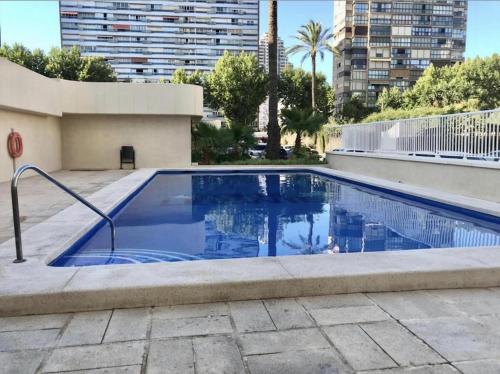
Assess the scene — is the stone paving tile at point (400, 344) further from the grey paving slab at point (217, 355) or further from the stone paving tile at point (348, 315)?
the grey paving slab at point (217, 355)

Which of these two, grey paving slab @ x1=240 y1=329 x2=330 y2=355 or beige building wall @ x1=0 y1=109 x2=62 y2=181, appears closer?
grey paving slab @ x1=240 y1=329 x2=330 y2=355

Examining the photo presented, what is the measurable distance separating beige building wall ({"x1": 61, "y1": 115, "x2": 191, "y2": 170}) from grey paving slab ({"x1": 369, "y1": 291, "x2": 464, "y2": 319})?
51.6ft

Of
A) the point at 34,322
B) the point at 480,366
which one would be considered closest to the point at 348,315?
the point at 480,366

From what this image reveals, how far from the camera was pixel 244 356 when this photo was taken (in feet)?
8.38

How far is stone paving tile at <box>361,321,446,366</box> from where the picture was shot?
8.18ft

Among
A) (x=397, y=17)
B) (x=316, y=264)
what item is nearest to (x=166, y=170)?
(x=316, y=264)

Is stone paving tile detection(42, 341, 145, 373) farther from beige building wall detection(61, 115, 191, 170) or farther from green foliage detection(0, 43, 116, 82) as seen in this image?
green foliage detection(0, 43, 116, 82)

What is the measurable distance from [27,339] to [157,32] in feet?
348

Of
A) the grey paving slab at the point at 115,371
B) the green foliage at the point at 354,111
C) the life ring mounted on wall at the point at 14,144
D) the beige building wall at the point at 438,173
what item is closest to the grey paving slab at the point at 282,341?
the grey paving slab at the point at 115,371

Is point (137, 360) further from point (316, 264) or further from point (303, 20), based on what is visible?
point (303, 20)

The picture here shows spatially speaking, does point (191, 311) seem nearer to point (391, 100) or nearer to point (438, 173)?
point (438, 173)

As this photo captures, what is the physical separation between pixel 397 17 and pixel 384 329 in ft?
274

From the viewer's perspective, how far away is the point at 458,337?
2777 millimetres

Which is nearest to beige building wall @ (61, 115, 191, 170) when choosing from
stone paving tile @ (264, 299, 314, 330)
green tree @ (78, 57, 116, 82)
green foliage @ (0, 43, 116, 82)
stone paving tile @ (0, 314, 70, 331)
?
stone paving tile @ (0, 314, 70, 331)
